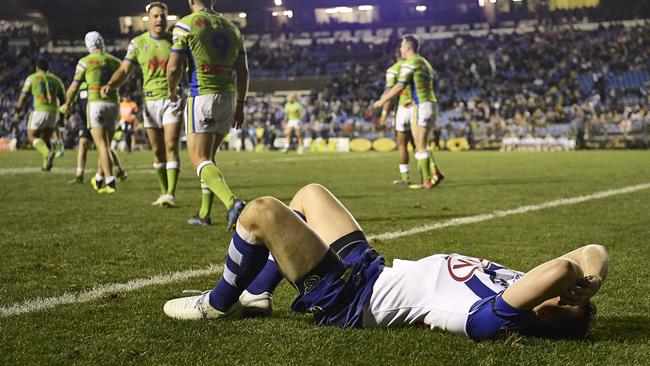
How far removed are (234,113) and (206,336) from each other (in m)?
4.56

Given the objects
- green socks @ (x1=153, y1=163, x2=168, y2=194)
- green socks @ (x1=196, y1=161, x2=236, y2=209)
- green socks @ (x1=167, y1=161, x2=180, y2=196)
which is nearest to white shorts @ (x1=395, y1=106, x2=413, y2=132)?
green socks @ (x1=153, y1=163, x2=168, y2=194)

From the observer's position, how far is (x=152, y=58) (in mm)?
9359

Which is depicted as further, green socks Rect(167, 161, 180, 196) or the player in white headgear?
the player in white headgear

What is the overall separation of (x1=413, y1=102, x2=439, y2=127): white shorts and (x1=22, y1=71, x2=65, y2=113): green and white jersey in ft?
24.3

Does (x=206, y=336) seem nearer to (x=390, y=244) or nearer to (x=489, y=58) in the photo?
(x=390, y=244)

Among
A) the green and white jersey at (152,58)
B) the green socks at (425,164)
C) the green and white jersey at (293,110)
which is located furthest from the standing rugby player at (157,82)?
the green and white jersey at (293,110)

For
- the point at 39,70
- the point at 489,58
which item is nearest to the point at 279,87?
the point at 489,58

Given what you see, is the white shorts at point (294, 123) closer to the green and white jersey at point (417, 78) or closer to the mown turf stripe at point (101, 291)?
the green and white jersey at point (417, 78)

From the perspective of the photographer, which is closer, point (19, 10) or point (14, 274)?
point (14, 274)

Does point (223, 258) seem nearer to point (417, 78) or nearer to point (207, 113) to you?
point (207, 113)

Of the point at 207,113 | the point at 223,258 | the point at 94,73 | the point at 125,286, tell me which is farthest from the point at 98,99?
the point at 125,286

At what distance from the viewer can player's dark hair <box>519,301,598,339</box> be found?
10.0 feet

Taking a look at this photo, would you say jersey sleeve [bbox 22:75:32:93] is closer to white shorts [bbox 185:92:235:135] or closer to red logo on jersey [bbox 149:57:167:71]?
red logo on jersey [bbox 149:57:167:71]

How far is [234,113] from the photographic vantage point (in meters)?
7.58
